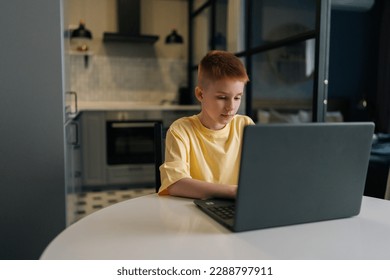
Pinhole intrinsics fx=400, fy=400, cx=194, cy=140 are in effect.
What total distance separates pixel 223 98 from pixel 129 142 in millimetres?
3147

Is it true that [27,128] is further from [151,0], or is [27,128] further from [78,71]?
Answer: [151,0]

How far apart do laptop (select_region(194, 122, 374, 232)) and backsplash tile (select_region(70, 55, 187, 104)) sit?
4.13 meters

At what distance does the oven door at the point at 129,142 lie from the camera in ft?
13.6

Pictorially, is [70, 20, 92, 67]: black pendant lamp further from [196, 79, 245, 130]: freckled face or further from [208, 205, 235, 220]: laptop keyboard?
[208, 205, 235, 220]: laptop keyboard

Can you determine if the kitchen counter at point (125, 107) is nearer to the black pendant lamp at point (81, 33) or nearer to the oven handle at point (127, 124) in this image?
the oven handle at point (127, 124)

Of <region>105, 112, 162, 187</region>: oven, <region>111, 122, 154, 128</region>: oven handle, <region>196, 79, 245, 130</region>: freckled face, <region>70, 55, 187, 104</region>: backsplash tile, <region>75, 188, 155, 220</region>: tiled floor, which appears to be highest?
<region>70, 55, 187, 104</region>: backsplash tile

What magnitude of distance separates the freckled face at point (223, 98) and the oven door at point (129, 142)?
298 cm

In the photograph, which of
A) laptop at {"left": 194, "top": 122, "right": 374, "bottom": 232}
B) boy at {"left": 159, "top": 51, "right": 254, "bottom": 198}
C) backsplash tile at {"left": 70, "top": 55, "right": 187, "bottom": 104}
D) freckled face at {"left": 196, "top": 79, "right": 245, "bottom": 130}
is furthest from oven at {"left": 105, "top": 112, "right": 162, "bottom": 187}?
laptop at {"left": 194, "top": 122, "right": 374, "bottom": 232}

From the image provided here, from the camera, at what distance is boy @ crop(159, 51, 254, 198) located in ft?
3.78

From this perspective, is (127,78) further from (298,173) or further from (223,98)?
(298,173)

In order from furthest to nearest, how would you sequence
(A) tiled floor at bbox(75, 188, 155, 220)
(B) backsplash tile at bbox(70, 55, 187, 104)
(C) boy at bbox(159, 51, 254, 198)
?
(B) backsplash tile at bbox(70, 55, 187, 104) < (A) tiled floor at bbox(75, 188, 155, 220) < (C) boy at bbox(159, 51, 254, 198)

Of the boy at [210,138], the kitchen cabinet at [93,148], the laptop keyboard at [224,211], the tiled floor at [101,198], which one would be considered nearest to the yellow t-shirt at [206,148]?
the boy at [210,138]

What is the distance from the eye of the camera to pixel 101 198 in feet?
12.7

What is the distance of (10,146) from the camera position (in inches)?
77.6
